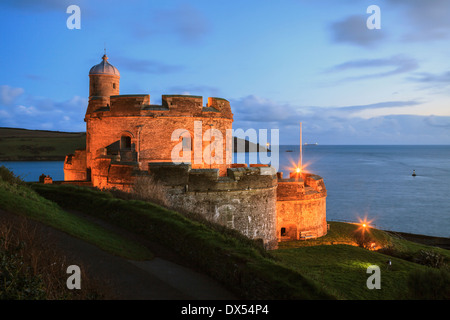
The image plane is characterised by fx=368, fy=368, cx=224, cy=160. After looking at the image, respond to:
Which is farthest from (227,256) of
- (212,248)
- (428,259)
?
(428,259)

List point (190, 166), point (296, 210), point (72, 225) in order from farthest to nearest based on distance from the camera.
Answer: point (296, 210), point (190, 166), point (72, 225)

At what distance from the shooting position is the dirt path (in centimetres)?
739

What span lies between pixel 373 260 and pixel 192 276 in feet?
40.9

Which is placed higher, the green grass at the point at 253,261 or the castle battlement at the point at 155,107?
the castle battlement at the point at 155,107

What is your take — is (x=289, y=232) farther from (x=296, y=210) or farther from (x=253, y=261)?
(x=253, y=261)

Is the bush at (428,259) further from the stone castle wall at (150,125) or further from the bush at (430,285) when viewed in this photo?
the stone castle wall at (150,125)

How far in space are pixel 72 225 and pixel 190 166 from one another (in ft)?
25.5

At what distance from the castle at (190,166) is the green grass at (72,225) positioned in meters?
5.46

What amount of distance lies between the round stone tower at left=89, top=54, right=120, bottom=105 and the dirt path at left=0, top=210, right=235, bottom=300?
1706 cm

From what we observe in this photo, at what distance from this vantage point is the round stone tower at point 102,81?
2547 cm

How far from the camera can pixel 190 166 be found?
17734mm

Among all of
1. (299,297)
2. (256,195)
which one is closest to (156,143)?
(256,195)

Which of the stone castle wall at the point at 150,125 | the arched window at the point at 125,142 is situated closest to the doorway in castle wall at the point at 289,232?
the stone castle wall at the point at 150,125

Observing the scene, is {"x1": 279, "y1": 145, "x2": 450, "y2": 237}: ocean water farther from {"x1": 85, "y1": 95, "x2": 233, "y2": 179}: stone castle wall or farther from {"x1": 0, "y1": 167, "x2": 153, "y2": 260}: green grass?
{"x1": 0, "y1": 167, "x2": 153, "y2": 260}: green grass
